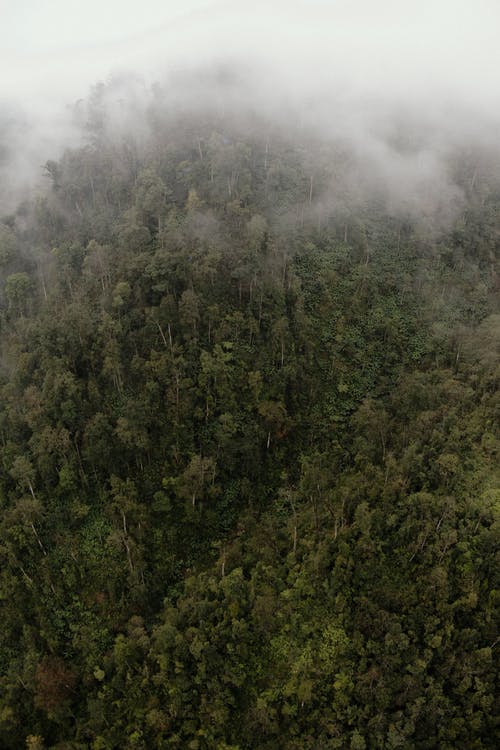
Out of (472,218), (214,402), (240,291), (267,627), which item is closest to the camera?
(267,627)

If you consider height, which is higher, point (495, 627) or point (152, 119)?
point (152, 119)

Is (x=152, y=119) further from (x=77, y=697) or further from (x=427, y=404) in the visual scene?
(x=77, y=697)

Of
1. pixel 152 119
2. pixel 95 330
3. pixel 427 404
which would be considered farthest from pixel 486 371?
pixel 152 119

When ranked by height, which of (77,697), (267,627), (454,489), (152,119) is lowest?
(77,697)

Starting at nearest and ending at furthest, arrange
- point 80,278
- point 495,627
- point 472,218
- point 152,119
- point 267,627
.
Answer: point 495,627 → point 267,627 → point 80,278 → point 472,218 → point 152,119

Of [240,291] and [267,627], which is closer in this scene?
[267,627]

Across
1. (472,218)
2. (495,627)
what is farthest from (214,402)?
(472,218)
